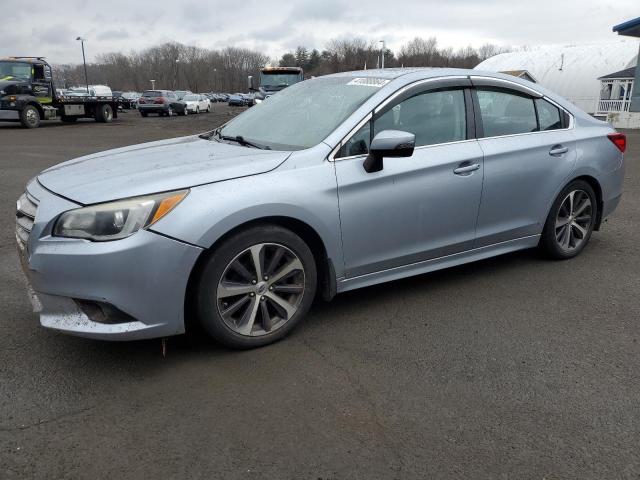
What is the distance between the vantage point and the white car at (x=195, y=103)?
40319 millimetres

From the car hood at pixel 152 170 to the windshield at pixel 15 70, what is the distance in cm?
2127

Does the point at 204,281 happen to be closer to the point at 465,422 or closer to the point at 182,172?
the point at 182,172

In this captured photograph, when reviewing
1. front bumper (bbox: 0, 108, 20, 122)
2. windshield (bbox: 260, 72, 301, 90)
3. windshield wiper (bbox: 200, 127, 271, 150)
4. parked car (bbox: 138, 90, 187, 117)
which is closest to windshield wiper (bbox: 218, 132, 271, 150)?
windshield wiper (bbox: 200, 127, 271, 150)

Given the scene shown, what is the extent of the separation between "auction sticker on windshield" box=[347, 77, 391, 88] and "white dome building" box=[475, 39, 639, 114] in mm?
42574

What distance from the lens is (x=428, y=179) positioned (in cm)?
371

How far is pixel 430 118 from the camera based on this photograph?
390 cm

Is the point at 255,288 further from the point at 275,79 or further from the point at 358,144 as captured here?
the point at 275,79

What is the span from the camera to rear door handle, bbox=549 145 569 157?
175 inches

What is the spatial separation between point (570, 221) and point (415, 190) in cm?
193

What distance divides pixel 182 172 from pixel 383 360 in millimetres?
1555

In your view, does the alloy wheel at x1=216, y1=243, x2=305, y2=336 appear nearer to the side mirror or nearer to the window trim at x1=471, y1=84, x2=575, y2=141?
the side mirror

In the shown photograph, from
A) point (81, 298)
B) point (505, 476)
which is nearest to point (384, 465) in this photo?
point (505, 476)

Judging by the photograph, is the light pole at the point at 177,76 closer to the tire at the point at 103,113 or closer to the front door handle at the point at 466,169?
the tire at the point at 103,113

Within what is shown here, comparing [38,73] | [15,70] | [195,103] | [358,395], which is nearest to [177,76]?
[195,103]
